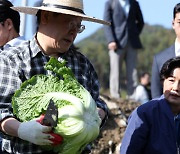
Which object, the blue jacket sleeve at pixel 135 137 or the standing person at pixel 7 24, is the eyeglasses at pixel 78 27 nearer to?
the blue jacket sleeve at pixel 135 137

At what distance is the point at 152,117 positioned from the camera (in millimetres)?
5203

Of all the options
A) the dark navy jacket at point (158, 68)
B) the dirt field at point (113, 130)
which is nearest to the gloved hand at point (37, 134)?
the dark navy jacket at point (158, 68)

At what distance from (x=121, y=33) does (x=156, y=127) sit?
621 cm

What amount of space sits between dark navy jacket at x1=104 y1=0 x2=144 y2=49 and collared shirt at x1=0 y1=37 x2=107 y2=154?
6.67 meters

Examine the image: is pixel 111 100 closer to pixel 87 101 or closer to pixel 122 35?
pixel 122 35

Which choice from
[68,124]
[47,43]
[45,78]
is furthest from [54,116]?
[47,43]

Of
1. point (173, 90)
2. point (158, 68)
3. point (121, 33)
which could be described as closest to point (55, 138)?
point (173, 90)

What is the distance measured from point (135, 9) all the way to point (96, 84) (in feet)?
23.0

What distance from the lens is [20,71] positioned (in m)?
4.20

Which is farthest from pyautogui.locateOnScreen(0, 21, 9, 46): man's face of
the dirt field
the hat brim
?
the dirt field

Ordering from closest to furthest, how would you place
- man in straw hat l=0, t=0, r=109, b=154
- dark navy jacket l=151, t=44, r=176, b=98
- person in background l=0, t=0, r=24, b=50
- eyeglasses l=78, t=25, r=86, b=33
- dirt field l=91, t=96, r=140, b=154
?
man in straw hat l=0, t=0, r=109, b=154
eyeglasses l=78, t=25, r=86, b=33
person in background l=0, t=0, r=24, b=50
dark navy jacket l=151, t=44, r=176, b=98
dirt field l=91, t=96, r=140, b=154

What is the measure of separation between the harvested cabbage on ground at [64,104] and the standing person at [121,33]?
699 centimetres

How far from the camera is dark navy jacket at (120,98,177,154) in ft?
16.8

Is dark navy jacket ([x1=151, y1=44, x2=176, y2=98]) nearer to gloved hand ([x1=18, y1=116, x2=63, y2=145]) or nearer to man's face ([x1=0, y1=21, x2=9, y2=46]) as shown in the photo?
man's face ([x1=0, y1=21, x2=9, y2=46])
